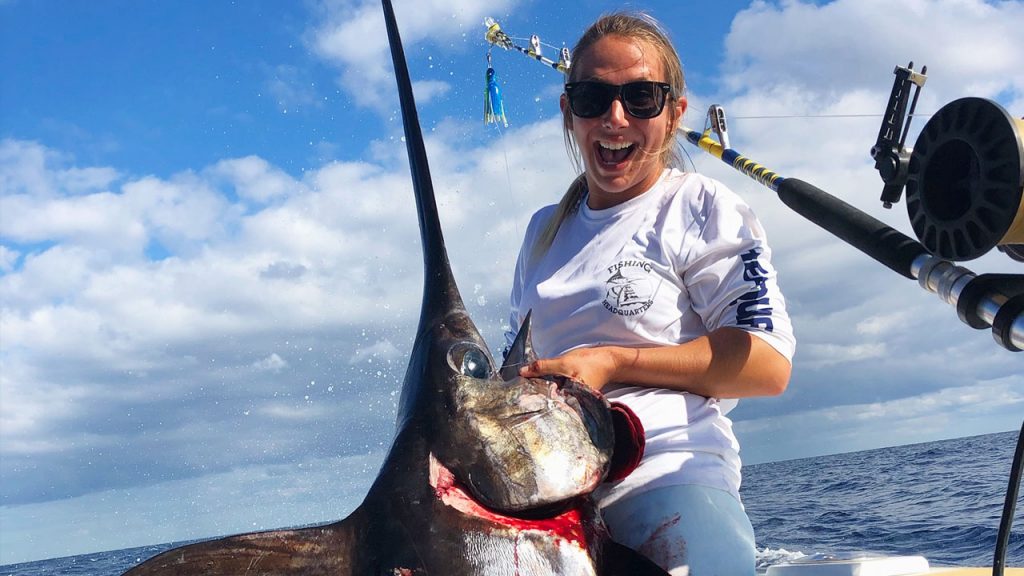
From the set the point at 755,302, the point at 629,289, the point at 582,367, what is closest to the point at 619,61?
the point at 629,289

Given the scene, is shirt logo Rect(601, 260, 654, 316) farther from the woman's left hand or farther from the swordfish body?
the swordfish body

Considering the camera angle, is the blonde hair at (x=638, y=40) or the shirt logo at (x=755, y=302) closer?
the shirt logo at (x=755, y=302)

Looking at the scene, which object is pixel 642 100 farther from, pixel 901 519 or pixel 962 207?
pixel 901 519

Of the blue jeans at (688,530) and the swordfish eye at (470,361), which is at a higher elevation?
the swordfish eye at (470,361)

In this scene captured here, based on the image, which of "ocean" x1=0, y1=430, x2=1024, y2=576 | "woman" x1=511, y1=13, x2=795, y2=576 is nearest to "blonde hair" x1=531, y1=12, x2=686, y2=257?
"woman" x1=511, y1=13, x2=795, y2=576

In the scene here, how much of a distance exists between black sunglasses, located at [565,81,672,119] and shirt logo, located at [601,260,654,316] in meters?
0.46

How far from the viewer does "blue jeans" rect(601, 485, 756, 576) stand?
1849mm

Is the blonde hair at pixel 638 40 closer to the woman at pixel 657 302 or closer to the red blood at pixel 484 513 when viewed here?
the woman at pixel 657 302

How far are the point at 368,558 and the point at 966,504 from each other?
52.9 ft

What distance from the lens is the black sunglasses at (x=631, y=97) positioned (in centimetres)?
238

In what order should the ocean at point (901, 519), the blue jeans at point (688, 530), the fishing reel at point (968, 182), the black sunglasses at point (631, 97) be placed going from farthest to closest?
the ocean at point (901, 519), the black sunglasses at point (631, 97), the blue jeans at point (688, 530), the fishing reel at point (968, 182)

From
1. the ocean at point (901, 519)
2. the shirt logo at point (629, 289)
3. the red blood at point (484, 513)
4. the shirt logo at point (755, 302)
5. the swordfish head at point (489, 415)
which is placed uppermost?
the shirt logo at point (629, 289)

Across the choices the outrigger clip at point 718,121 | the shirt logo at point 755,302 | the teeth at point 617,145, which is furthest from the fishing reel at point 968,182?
the outrigger clip at point 718,121

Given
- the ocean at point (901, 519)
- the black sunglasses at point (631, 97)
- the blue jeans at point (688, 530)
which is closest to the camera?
the blue jeans at point (688, 530)
